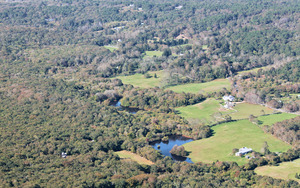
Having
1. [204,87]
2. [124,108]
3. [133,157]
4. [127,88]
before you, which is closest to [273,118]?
[204,87]

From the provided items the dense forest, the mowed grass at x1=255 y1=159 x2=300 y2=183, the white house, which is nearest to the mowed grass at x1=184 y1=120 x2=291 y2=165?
the dense forest

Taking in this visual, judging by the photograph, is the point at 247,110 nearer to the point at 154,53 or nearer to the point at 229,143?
the point at 229,143

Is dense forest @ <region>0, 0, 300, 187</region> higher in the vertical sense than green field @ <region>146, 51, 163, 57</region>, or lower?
higher

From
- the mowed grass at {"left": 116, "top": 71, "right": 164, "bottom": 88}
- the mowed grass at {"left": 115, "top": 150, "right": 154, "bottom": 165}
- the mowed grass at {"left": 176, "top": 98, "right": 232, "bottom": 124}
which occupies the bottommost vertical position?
the mowed grass at {"left": 116, "top": 71, "right": 164, "bottom": 88}

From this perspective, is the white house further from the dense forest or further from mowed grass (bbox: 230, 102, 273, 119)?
the dense forest

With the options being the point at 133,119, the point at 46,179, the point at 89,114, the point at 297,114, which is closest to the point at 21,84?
the point at 89,114
